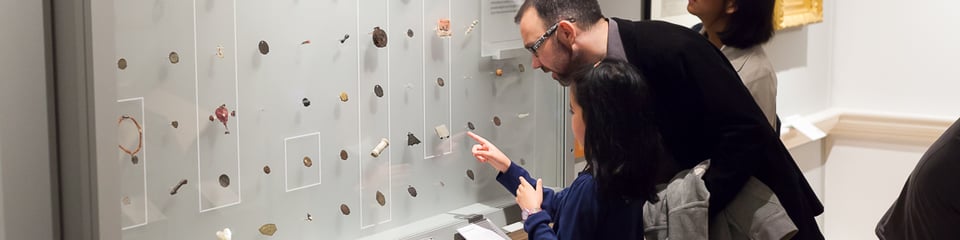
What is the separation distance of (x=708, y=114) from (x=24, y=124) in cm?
131

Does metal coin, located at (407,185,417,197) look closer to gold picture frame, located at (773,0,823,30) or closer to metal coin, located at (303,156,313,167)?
metal coin, located at (303,156,313,167)

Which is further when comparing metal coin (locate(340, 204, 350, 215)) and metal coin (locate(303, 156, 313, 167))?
metal coin (locate(340, 204, 350, 215))

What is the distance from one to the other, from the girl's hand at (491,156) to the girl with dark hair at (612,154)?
38 centimetres

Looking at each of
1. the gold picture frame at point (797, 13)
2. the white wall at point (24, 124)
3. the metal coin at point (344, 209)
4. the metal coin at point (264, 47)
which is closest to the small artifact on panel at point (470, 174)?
the metal coin at point (344, 209)

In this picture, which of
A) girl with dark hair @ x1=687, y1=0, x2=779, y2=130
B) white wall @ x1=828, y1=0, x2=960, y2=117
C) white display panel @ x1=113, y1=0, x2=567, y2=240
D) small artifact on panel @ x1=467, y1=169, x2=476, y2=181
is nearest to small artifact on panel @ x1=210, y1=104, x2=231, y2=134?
white display panel @ x1=113, y1=0, x2=567, y2=240

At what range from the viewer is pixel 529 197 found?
2.28 metres

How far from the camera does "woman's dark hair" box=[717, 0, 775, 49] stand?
248 centimetres

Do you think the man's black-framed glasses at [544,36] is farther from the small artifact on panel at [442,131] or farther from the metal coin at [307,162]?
the metal coin at [307,162]

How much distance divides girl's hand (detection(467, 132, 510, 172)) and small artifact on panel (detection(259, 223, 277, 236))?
56 centimetres

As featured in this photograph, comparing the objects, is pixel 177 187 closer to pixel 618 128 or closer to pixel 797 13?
pixel 618 128

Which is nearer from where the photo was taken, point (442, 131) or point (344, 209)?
point (344, 209)

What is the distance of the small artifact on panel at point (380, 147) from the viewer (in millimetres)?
2404

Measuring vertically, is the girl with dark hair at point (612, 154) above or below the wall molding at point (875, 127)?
above

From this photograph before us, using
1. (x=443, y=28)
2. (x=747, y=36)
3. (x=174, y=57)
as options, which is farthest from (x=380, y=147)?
(x=747, y=36)
